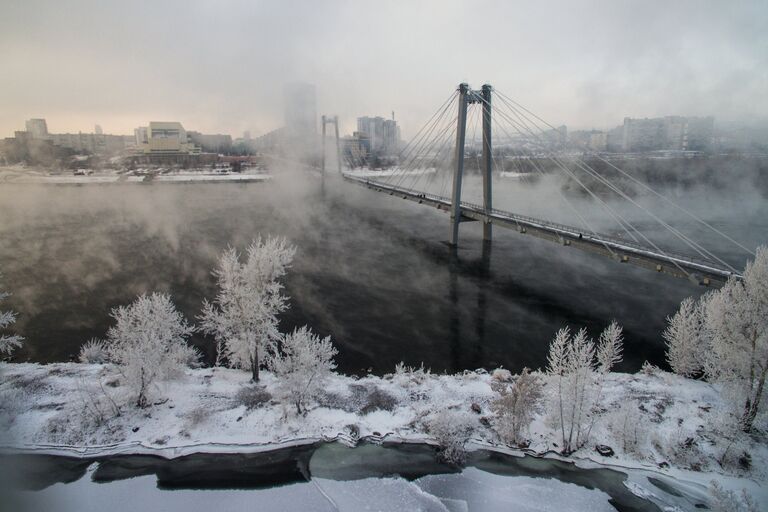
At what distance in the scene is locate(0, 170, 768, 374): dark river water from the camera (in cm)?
1004

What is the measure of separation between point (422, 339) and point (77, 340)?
7.68 m

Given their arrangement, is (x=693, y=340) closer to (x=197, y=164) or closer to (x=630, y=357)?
(x=630, y=357)

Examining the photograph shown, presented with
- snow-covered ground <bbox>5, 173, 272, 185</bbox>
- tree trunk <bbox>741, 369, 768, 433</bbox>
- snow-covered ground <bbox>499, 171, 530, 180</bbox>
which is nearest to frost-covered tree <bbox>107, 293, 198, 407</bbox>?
tree trunk <bbox>741, 369, 768, 433</bbox>

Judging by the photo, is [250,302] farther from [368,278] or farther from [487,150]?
[487,150]

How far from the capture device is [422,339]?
1021 cm

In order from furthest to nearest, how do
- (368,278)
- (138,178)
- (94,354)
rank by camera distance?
(138,178) → (368,278) → (94,354)

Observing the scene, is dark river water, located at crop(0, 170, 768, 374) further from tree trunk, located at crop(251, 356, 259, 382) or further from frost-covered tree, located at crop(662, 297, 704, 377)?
tree trunk, located at crop(251, 356, 259, 382)

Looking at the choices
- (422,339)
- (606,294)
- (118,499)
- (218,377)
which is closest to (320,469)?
(118,499)

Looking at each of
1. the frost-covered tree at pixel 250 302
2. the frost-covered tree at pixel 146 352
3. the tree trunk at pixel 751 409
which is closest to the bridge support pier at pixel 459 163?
the frost-covered tree at pixel 250 302

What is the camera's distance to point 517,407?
6.45m

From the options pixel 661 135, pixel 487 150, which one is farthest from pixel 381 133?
pixel 487 150

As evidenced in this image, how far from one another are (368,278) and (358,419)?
7854 mm

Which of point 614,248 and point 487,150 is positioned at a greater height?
point 487,150

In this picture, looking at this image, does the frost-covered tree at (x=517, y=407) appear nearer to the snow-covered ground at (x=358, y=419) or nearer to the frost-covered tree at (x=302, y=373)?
the snow-covered ground at (x=358, y=419)
